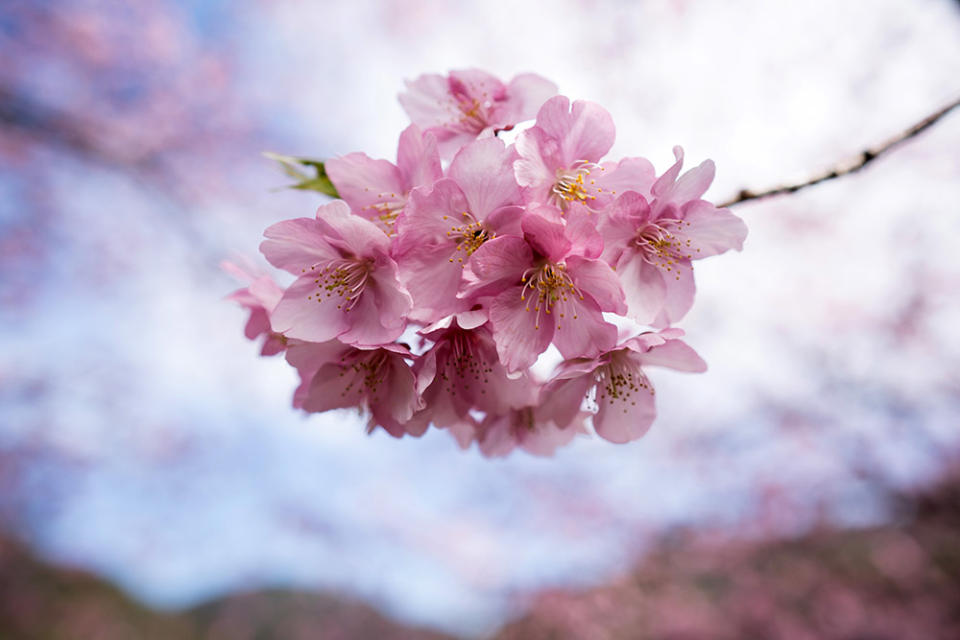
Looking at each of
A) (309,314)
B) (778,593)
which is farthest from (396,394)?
(778,593)

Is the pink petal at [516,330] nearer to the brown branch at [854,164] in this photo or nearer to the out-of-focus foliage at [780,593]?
the brown branch at [854,164]

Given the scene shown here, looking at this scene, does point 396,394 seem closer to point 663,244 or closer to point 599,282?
point 599,282

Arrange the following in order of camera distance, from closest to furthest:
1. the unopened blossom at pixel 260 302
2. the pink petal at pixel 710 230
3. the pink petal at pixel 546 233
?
the pink petal at pixel 546 233, the pink petal at pixel 710 230, the unopened blossom at pixel 260 302

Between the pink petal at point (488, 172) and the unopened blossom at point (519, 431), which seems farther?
the unopened blossom at point (519, 431)

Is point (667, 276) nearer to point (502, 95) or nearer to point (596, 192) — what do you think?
point (596, 192)

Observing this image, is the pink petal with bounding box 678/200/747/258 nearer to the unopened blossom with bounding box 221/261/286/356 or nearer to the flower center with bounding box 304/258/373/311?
the flower center with bounding box 304/258/373/311

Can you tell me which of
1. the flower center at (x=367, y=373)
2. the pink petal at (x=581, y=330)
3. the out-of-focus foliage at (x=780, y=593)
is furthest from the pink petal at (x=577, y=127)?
the out-of-focus foliage at (x=780, y=593)
